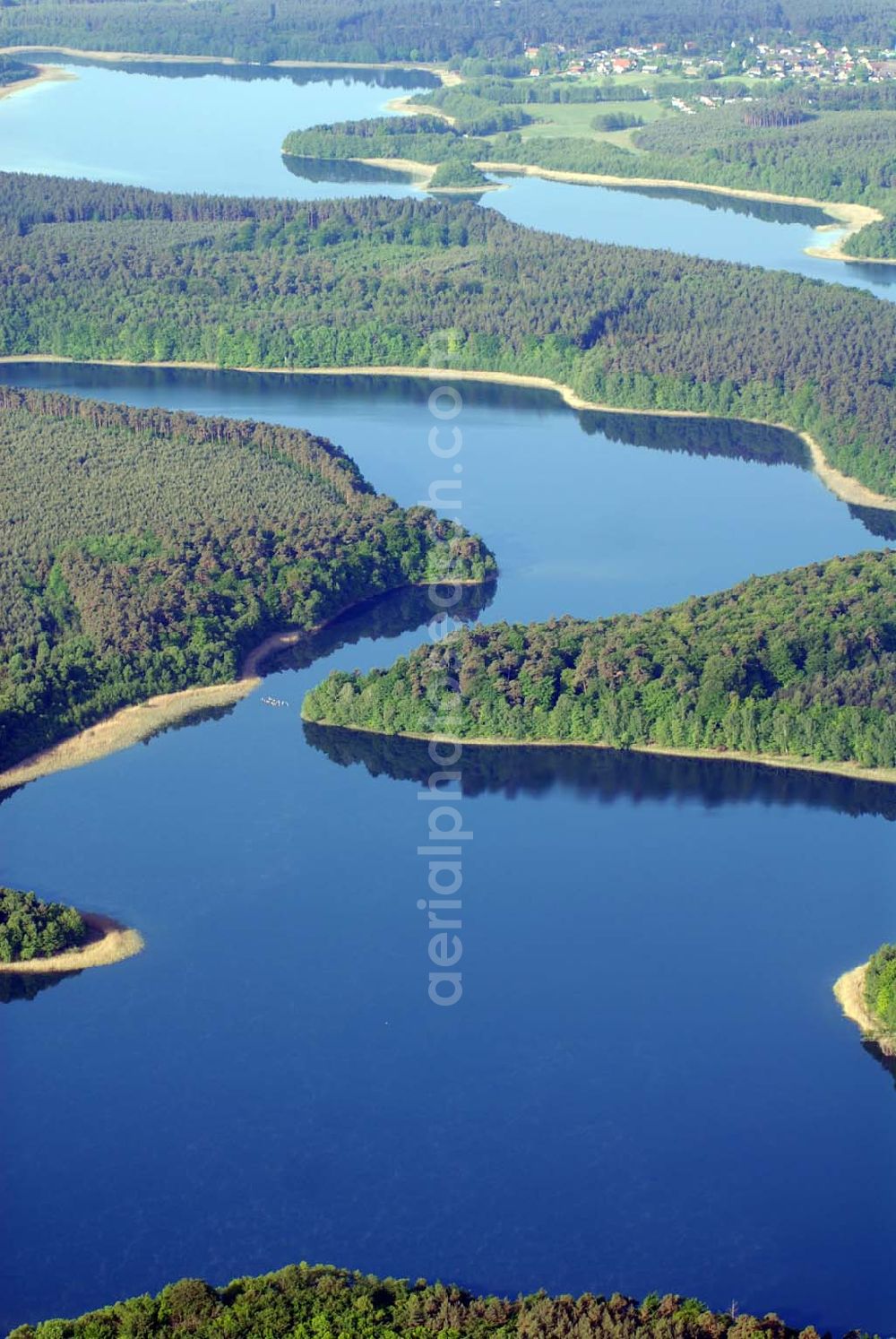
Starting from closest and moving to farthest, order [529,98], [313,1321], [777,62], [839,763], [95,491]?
[313,1321], [839,763], [95,491], [529,98], [777,62]

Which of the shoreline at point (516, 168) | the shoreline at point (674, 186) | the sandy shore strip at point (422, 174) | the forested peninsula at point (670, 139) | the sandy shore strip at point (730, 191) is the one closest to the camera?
the sandy shore strip at point (730, 191)

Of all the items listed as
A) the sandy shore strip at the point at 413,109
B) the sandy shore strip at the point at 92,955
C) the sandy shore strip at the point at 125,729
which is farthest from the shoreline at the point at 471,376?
the sandy shore strip at the point at 413,109

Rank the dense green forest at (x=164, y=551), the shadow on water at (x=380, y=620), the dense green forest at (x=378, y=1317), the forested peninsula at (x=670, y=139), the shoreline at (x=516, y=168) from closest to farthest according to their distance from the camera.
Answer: the dense green forest at (x=378, y=1317) < the dense green forest at (x=164, y=551) < the shadow on water at (x=380, y=620) < the shoreline at (x=516, y=168) < the forested peninsula at (x=670, y=139)

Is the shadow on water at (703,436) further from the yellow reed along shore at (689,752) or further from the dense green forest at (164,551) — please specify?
the yellow reed along shore at (689,752)

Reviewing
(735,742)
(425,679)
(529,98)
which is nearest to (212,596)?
(425,679)

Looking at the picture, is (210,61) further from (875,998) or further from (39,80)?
(875,998)

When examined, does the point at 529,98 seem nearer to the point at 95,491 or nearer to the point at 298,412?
the point at 298,412
